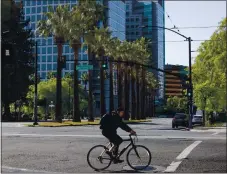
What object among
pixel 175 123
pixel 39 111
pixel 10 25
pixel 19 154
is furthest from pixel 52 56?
pixel 19 154

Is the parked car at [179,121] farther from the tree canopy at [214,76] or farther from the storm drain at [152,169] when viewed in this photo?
the storm drain at [152,169]

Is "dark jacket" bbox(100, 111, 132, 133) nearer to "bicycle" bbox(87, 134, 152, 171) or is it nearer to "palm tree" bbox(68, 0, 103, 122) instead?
"bicycle" bbox(87, 134, 152, 171)

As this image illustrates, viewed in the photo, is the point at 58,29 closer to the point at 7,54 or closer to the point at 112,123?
the point at 7,54

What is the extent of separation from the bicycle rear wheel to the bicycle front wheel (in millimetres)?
579

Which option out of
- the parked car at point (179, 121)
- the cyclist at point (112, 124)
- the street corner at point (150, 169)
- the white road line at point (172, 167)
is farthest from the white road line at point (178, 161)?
the parked car at point (179, 121)

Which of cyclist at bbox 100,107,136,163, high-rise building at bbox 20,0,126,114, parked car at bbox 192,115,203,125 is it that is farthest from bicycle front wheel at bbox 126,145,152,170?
high-rise building at bbox 20,0,126,114

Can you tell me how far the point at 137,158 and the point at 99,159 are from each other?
3.54 feet

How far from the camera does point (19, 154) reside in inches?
590

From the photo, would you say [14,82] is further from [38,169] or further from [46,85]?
[38,169]

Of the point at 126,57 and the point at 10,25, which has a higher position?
the point at 10,25

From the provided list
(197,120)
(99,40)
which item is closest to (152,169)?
(197,120)

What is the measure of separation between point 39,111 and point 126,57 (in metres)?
30.8

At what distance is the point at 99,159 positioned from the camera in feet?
37.9

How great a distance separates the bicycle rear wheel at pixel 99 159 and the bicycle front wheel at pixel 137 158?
58 cm
